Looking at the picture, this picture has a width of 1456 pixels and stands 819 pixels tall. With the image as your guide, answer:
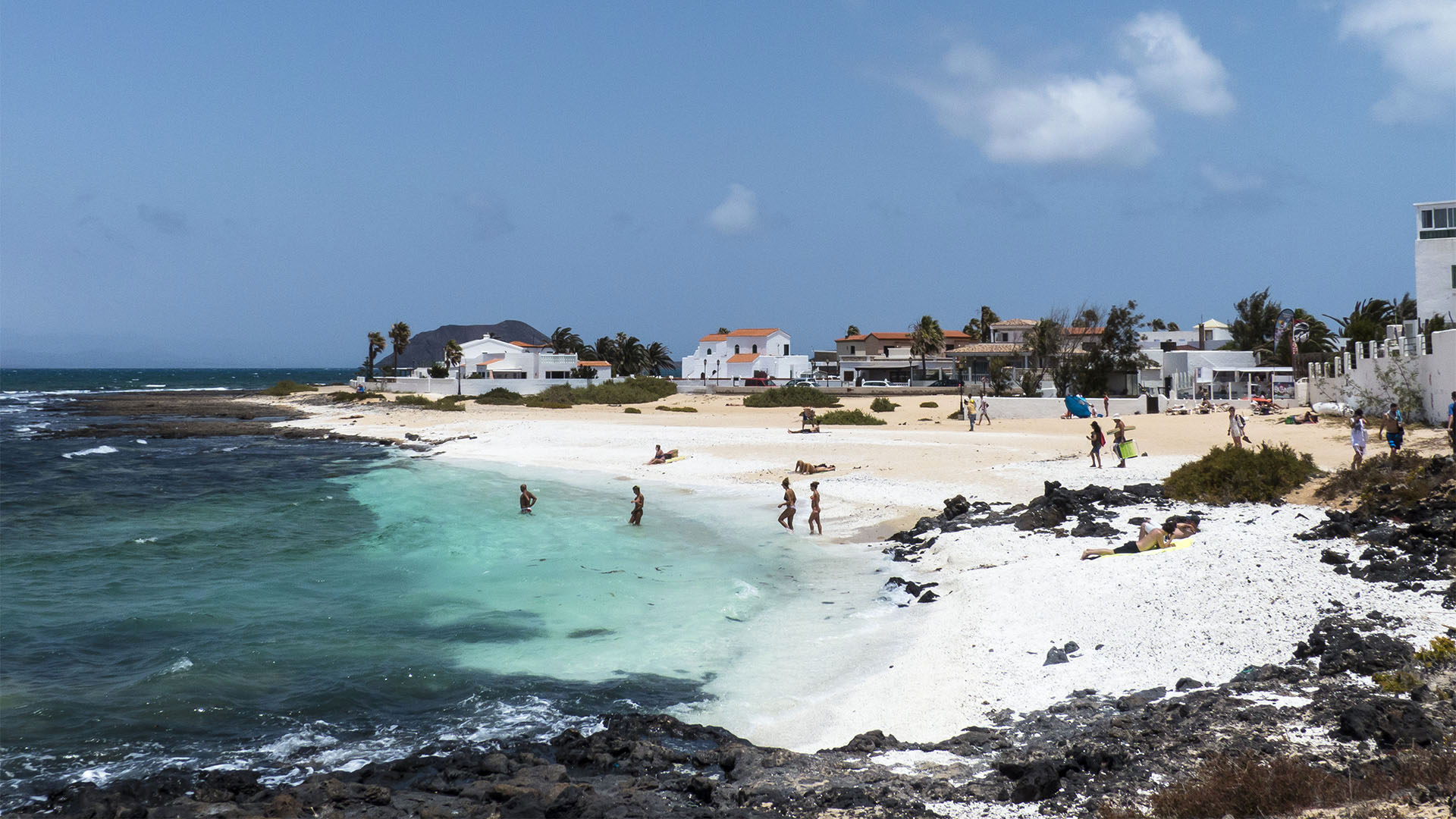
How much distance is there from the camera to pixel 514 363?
86750 mm

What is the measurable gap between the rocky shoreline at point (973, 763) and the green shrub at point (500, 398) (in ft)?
215

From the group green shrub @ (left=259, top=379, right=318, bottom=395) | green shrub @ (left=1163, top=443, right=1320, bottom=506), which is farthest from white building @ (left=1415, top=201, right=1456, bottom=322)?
green shrub @ (left=259, top=379, right=318, bottom=395)

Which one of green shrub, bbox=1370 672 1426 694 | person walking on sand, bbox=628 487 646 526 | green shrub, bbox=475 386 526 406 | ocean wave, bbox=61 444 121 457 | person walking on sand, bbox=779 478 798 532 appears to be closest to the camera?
green shrub, bbox=1370 672 1426 694

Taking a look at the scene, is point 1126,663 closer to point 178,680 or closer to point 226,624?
point 178,680

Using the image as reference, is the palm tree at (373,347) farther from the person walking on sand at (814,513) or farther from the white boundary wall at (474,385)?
the person walking on sand at (814,513)

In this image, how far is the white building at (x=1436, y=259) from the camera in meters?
40.8

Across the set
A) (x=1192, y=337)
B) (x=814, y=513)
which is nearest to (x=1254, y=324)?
(x=1192, y=337)

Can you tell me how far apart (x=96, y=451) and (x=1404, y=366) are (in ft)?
187

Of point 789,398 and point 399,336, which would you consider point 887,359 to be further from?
point 399,336

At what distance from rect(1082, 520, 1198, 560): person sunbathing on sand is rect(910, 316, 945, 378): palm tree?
67.8 m

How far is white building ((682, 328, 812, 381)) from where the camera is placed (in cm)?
9419

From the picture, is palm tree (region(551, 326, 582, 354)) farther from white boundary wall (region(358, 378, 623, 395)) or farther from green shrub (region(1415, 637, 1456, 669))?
green shrub (region(1415, 637, 1456, 669))

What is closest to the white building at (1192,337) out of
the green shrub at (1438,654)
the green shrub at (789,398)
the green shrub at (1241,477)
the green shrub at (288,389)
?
the green shrub at (789,398)

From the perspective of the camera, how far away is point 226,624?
1570 centimetres
